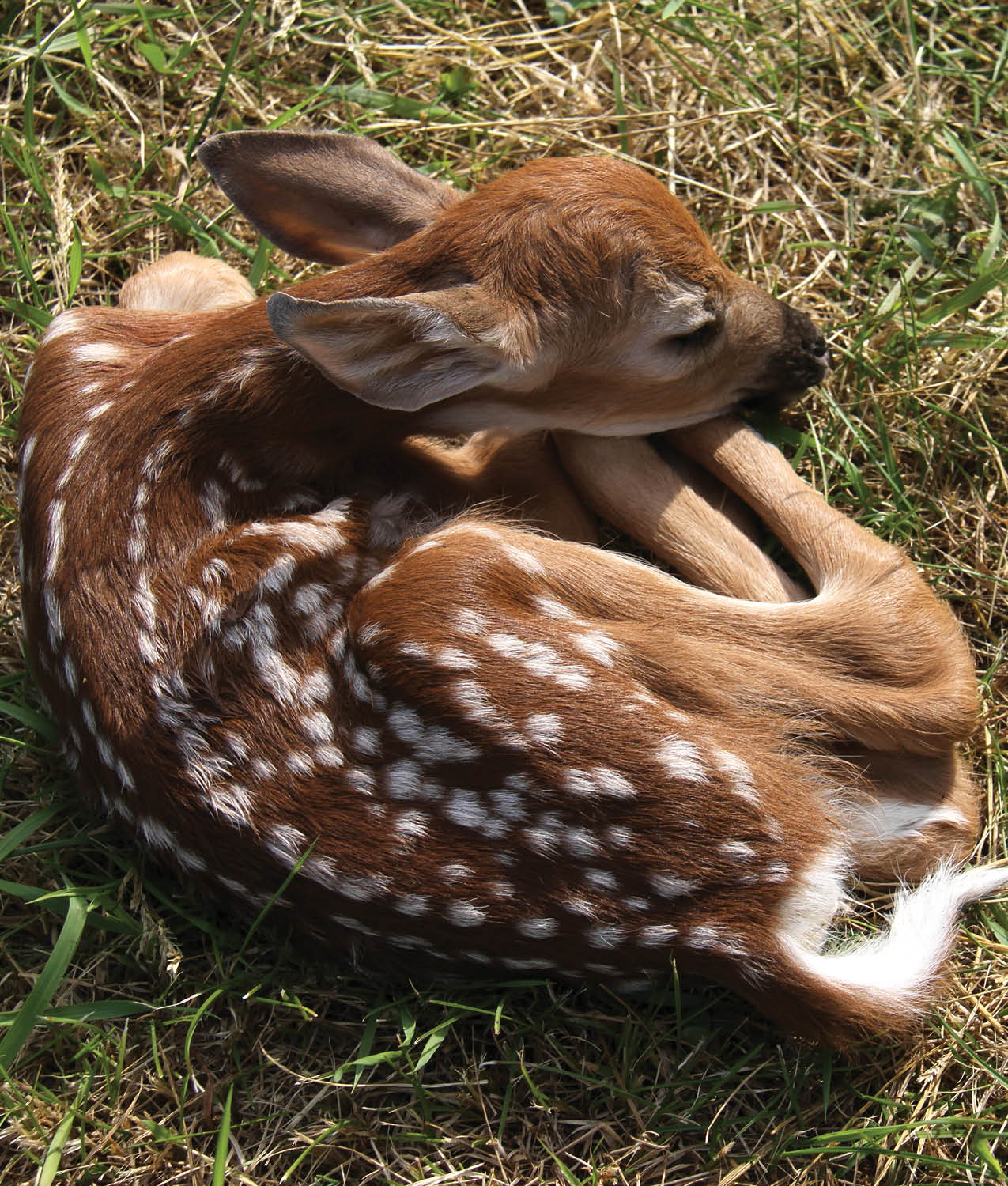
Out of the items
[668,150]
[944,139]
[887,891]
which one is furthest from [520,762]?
[944,139]

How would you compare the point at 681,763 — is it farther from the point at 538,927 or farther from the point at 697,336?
the point at 697,336

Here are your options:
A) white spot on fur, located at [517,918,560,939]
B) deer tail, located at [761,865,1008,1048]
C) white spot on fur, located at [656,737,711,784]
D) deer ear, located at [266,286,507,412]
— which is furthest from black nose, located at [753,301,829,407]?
white spot on fur, located at [517,918,560,939]

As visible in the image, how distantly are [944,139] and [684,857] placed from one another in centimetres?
241

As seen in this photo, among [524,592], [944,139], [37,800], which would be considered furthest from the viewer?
[944,139]

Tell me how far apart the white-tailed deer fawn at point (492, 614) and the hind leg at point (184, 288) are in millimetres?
194

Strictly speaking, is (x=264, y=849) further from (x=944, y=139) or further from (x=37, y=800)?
(x=944, y=139)

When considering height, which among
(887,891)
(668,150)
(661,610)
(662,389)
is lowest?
→ (887,891)

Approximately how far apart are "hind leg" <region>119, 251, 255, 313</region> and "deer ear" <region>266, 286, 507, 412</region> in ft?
2.82

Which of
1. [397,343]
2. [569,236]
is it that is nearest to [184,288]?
[397,343]

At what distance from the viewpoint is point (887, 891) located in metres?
3.08

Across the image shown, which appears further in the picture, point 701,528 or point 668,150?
point 668,150

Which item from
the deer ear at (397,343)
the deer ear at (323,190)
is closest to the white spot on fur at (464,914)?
the deer ear at (397,343)

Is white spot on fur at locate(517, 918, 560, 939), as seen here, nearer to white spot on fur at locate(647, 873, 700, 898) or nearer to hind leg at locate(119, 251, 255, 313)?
white spot on fur at locate(647, 873, 700, 898)

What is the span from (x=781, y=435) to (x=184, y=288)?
5.57ft
